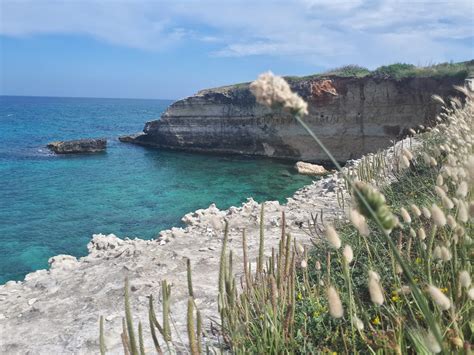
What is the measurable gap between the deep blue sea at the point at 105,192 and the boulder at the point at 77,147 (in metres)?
1.34

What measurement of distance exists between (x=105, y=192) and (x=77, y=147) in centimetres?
2005

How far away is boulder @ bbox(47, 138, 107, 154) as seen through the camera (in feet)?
134

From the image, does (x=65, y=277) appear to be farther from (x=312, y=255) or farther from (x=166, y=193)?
(x=166, y=193)

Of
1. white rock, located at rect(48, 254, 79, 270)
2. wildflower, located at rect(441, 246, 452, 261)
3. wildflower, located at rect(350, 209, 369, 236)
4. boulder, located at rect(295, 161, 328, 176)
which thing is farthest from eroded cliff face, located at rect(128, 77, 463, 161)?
wildflower, located at rect(350, 209, 369, 236)

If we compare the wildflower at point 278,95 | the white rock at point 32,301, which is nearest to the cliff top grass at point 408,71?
the white rock at point 32,301

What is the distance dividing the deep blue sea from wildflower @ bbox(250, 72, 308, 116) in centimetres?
1288

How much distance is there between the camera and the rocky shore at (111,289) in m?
4.91

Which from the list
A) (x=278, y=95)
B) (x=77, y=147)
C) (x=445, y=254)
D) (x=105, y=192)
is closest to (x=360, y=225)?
(x=445, y=254)

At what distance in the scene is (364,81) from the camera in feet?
107

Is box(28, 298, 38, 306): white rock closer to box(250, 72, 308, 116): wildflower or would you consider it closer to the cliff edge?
box(250, 72, 308, 116): wildflower

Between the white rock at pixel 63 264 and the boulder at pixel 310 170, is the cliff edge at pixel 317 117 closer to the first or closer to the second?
the boulder at pixel 310 170

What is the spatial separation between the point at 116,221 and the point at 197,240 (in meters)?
10.3

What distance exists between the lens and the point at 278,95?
4.06ft

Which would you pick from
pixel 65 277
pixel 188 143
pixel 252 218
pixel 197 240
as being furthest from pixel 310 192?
pixel 188 143
